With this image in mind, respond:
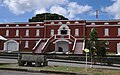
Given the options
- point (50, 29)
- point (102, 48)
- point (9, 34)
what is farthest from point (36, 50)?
point (102, 48)

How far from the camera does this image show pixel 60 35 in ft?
193

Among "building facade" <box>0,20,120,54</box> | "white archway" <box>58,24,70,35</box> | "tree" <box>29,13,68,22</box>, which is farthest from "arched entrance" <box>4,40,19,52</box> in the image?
"tree" <box>29,13,68,22</box>

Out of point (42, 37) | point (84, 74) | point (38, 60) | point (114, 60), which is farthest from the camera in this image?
point (42, 37)

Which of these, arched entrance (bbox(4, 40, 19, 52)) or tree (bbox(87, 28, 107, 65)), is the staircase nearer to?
arched entrance (bbox(4, 40, 19, 52))

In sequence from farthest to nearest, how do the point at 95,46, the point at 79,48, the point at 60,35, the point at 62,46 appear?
the point at 62,46 < the point at 60,35 < the point at 79,48 < the point at 95,46

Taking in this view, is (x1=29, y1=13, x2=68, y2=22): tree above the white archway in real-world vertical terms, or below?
above

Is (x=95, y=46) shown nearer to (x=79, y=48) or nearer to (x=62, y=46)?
(x=79, y=48)

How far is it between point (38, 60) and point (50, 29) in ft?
110

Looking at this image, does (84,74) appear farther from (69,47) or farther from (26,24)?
(26,24)

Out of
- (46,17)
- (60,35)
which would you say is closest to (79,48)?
(60,35)

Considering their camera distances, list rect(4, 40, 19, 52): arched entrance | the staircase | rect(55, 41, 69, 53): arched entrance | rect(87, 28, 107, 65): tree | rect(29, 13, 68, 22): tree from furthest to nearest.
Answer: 1. rect(29, 13, 68, 22): tree
2. rect(4, 40, 19, 52): arched entrance
3. rect(55, 41, 69, 53): arched entrance
4. the staircase
5. rect(87, 28, 107, 65): tree

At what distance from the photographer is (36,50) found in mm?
56531

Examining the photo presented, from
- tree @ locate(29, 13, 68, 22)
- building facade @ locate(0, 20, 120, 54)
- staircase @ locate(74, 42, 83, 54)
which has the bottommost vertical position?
staircase @ locate(74, 42, 83, 54)

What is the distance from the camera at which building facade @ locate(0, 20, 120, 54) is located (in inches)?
2253
